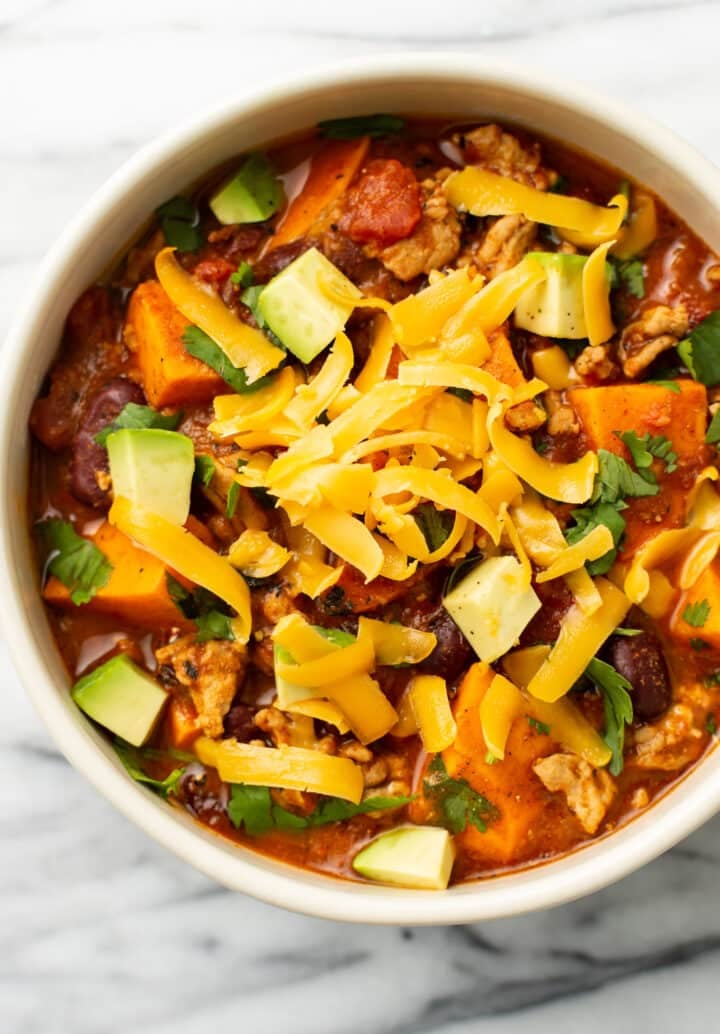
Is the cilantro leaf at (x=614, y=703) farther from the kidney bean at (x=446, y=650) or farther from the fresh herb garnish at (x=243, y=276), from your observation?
the fresh herb garnish at (x=243, y=276)

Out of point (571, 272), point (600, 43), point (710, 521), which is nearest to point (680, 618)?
point (710, 521)

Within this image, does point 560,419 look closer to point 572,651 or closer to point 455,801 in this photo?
point 572,651

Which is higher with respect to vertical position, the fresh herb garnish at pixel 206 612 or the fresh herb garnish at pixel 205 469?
the fresh herb garnish at pixel 205 469

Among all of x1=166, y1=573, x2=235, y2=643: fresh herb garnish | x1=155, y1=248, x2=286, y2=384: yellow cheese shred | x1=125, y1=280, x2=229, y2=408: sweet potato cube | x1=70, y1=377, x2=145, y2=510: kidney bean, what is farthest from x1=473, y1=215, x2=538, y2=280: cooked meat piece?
x1=166, y1=573, x2=235, y2=643: fresh herb garnish

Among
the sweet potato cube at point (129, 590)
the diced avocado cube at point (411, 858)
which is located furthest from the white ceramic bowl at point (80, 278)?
the sweet potato cube at point (129, 590)

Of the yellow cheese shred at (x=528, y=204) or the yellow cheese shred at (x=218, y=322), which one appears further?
the yellow cheese shred at (x=528, y=204)

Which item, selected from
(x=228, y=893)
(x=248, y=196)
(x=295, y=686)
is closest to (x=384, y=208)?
(x=248, y=196)
